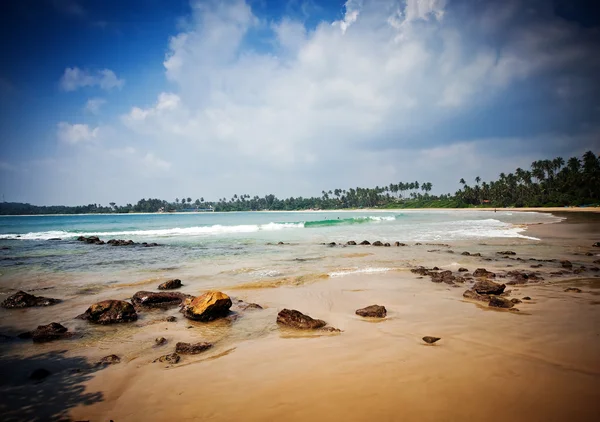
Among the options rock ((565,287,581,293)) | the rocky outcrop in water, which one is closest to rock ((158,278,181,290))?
the rocky outcrop in water

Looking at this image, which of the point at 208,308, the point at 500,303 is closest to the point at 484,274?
the point at 500,303

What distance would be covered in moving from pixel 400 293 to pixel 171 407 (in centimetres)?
733

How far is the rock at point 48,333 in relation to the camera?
20.4ft

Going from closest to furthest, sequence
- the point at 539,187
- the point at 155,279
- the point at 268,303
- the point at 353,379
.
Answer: the point at 353,379 → the point at 268,303 → the point at 155,279 → the point at 539,187

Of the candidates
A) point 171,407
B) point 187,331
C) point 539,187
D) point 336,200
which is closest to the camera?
point 171,407

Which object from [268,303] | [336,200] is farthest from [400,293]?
[336,200]

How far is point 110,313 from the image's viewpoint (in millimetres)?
7348

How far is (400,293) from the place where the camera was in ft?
29.7

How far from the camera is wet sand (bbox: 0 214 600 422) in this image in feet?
12.0

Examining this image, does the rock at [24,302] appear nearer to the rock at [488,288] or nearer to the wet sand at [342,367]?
the wet sand at [342,367]

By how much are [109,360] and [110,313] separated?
252 cm

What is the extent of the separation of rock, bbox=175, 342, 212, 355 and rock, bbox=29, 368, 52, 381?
210cm

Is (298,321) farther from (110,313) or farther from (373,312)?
(110,313)

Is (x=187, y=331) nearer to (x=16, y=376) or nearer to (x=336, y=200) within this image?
(x=16, y=376)
